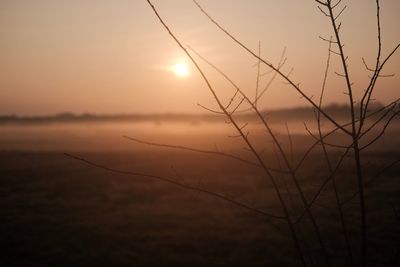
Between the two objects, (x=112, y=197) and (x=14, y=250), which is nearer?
(x=14, y=250)

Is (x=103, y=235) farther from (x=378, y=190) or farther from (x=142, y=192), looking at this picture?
(x=378, y=190)

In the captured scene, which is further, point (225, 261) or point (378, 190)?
point (378, 190)

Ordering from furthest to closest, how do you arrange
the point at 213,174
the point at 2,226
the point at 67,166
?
the point at 67,166 < the point at 213,174 < the point at 2,226

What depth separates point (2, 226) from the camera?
1023cm

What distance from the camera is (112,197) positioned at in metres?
13.7

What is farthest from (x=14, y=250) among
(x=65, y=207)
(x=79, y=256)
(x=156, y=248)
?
(x=65, y=207)

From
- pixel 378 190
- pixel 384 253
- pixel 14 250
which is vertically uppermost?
pixel 378 190

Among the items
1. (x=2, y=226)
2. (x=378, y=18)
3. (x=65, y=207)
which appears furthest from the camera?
(x=65, y=207)

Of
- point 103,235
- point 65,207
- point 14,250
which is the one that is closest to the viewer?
point 14,250

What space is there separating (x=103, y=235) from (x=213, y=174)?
347 inches

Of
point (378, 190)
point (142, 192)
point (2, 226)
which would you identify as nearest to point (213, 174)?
point (142, 192)

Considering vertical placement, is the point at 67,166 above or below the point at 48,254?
above

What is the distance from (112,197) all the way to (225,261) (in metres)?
6.53

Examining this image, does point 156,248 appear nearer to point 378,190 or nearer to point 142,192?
point 142,192
